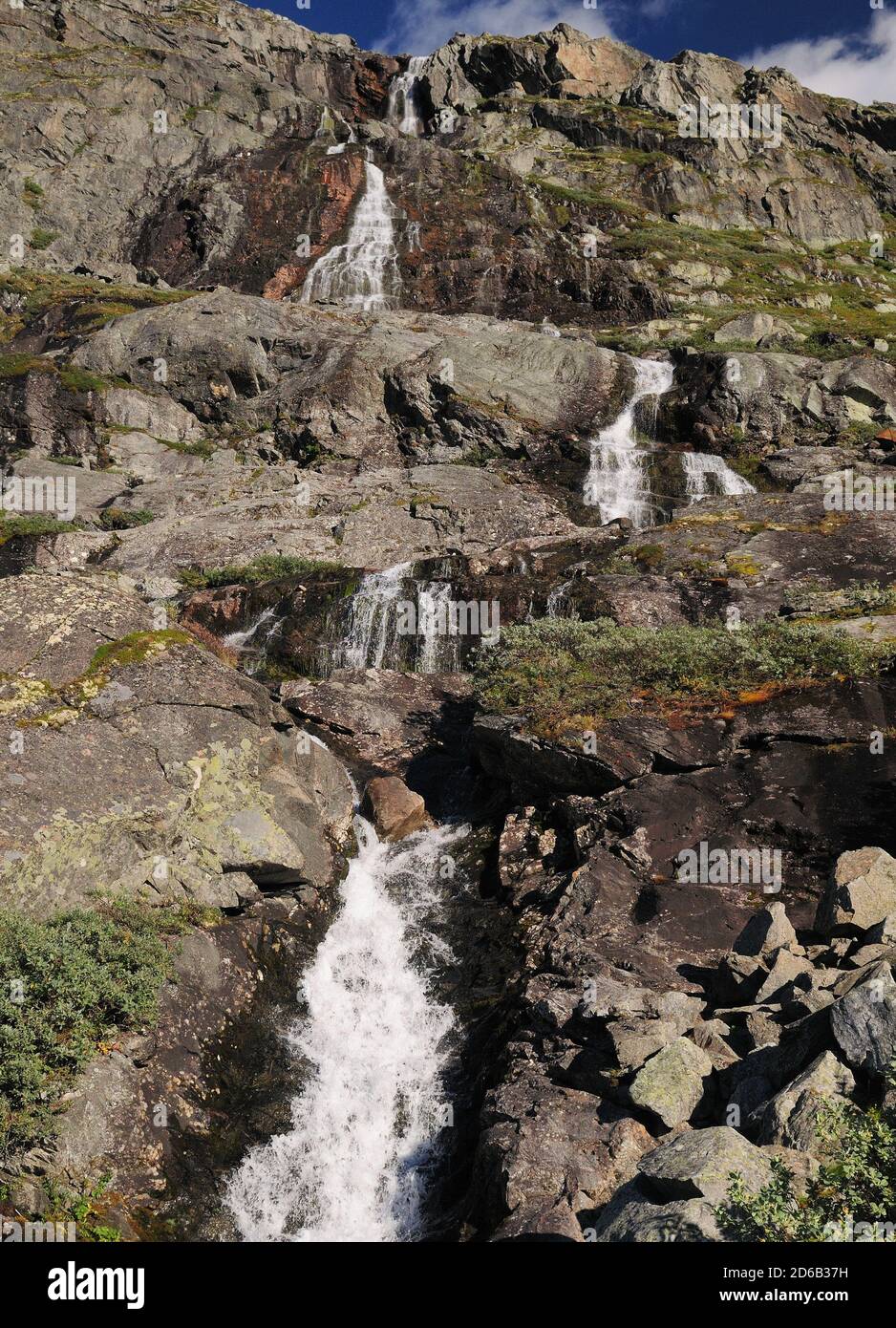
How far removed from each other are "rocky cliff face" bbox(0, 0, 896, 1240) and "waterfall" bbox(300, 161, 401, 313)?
707 mm

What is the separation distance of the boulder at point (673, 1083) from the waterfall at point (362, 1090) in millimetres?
3694

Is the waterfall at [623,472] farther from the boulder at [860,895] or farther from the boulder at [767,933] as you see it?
the boulder at [767,933]

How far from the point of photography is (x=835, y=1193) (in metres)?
6.11

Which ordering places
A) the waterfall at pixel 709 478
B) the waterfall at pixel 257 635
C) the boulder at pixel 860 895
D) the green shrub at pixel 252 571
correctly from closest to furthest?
the boulder at pixel 860 895 → the waterfall at pixel 257 635 → the green shrub at pixel 252 571 → the waterfall at pixel 709 478

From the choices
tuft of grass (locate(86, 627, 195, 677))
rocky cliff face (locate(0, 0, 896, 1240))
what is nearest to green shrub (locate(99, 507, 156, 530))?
rocky cliff face (locate(0, 0, 896, 1240))

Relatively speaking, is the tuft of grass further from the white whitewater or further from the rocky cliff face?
the white whitewater

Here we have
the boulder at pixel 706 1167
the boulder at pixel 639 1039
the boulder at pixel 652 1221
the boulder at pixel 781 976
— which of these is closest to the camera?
the boulder at pixel 652 1221

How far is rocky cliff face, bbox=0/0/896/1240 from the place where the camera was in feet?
31.3

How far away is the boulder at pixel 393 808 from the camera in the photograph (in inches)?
681

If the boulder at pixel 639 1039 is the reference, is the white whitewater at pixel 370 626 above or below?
above

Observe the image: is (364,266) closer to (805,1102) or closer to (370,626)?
(370,626)

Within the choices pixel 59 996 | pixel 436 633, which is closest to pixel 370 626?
pixel 436 633

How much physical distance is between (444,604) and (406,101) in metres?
99.0

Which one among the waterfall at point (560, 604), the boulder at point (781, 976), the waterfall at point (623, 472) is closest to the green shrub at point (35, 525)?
the waterfall at point (560, 604)
